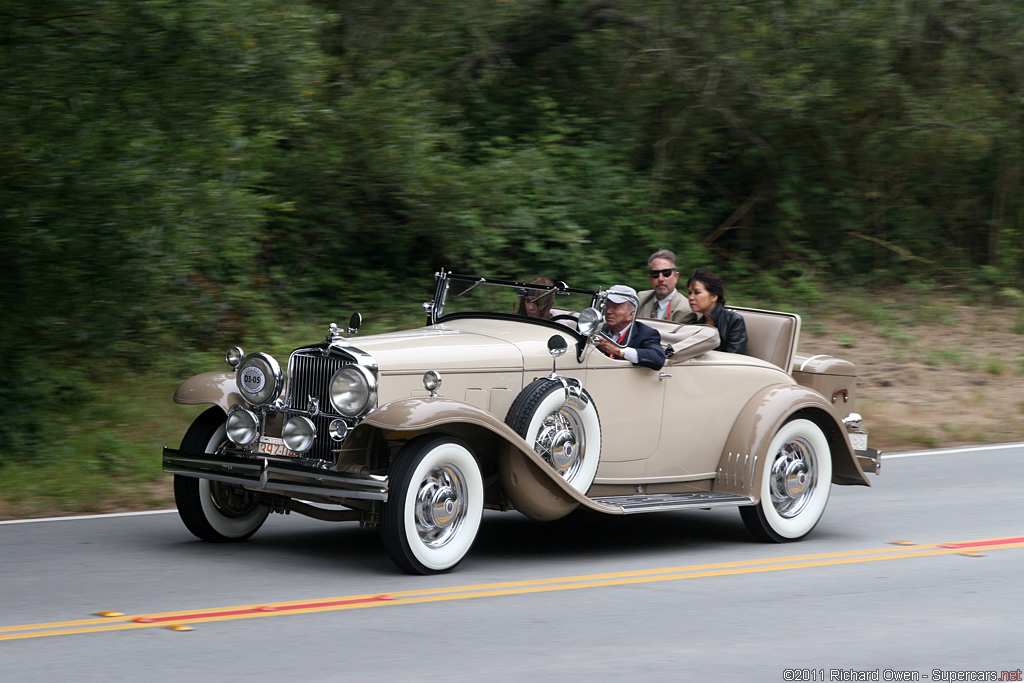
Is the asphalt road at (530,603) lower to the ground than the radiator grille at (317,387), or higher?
lower

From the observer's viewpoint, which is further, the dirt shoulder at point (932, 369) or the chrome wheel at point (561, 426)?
the dirt shoulder at point (932, 369)

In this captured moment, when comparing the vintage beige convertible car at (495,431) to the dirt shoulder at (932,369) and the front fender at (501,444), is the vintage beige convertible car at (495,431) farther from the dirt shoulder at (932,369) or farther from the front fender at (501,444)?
the dirt shoulder at (932,369)

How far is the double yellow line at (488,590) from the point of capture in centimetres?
547

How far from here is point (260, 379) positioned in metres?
7.02

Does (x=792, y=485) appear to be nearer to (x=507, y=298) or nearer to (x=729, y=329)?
(x=729, y=329)

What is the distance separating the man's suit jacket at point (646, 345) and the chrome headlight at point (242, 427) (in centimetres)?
215

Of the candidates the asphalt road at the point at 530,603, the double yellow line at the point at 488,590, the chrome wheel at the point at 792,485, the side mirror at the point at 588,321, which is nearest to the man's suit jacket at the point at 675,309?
the chrome wheel at the point at 792,485

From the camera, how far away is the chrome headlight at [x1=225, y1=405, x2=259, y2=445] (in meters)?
7.01

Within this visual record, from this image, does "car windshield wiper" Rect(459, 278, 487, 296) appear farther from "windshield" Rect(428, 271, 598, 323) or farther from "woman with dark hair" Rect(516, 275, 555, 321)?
"woman with dark hair" Rect(516, 275, 555, 321)

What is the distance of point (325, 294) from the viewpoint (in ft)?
51.0

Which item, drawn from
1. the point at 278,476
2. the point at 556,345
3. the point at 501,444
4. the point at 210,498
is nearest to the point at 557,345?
the point at 556,345

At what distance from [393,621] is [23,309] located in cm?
586

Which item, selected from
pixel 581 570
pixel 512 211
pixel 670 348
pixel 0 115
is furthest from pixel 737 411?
pixel 512 211

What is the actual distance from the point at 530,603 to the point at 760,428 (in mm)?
2434
